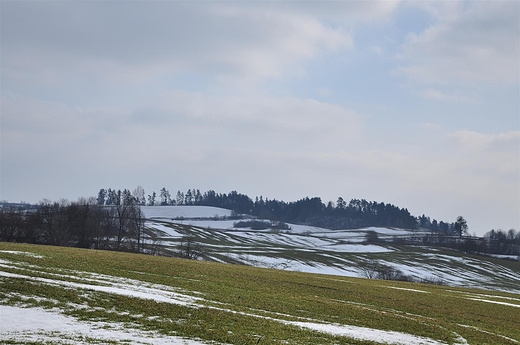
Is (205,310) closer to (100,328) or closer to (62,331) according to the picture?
(100,328)

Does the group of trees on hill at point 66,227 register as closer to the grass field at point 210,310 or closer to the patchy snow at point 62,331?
the grass field at point 210,310

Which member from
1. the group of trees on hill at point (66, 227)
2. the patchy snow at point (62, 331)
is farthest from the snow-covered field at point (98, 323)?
the group of trees on hill at point (66, 227)

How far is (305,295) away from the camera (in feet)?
110

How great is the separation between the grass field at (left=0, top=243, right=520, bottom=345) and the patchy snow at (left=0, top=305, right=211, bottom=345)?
37mm

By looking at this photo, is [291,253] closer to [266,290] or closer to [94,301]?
[266,290]

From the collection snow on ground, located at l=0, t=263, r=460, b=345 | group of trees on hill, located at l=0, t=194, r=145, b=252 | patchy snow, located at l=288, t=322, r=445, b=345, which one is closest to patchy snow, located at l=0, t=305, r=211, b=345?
snow on ground, located at l=0, t=263, r=460, b=345

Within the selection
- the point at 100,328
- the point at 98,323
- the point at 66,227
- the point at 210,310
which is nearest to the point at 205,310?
the point at 210,310

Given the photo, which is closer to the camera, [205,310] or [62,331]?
[62,331]

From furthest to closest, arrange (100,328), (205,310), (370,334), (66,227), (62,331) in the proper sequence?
(66,227)
(205,310)
(370,334)
(100,328)
(62,331)

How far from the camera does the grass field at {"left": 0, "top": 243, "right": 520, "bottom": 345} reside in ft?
60.2

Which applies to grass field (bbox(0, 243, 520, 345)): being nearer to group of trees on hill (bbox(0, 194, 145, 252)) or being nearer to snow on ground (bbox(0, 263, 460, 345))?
snow on ground (bbox(0, 263, 460, 345))

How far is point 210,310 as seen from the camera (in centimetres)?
2262

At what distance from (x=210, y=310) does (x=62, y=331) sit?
24.1 ft

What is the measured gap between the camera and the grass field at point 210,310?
60.2ft
